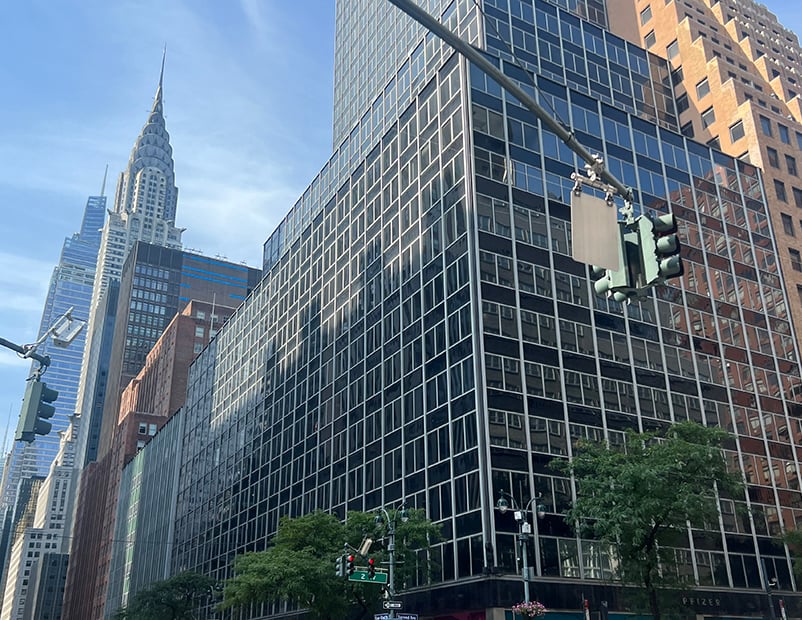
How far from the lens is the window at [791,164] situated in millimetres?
74875

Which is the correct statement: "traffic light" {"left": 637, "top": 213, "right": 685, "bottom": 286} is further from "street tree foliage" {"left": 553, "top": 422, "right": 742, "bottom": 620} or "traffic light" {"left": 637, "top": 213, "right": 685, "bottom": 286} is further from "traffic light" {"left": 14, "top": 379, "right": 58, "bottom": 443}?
"street tree foliage" {"left": 553, "top": 422, "right": 742, "bottom": 620}

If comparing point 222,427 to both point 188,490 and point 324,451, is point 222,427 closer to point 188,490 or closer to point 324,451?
point 188,490

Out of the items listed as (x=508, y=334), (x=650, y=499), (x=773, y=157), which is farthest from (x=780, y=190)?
(x=650, y=499)

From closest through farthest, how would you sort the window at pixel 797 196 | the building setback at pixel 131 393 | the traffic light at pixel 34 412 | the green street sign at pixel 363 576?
the traffic light at pixel 34 412, the green street sign at pixel 363 576, the window at pixel 797 196, the building setback at pixel 131 393

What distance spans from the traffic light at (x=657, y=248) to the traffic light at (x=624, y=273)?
0.15 metres

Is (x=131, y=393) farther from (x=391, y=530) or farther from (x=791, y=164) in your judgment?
(x=391, y=530)

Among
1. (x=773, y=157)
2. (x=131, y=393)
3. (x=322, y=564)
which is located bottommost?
(x=322, y=564)

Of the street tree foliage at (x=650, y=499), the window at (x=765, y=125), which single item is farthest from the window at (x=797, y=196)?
the street tree foliage at (x=650, y=499)

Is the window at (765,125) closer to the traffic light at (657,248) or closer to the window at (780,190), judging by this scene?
the window at (780,190)

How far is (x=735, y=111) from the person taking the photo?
76562 millimetres

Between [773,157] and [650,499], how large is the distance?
164 ft

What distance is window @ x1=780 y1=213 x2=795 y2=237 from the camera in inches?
2827

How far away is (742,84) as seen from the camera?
80.1m

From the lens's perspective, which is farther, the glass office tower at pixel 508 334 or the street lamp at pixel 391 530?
the glass office tower at pixel 508 334
